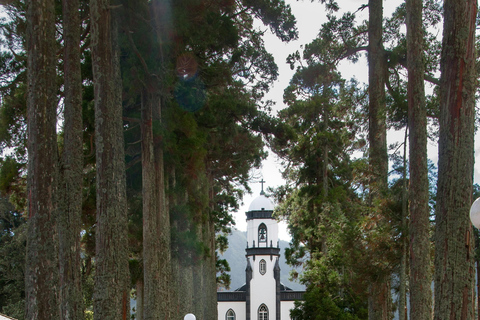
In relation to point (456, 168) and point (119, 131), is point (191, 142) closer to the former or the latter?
point (119, 131)

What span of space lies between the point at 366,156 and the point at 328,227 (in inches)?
291

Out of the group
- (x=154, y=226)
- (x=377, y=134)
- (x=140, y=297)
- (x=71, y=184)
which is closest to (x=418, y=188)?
(x=377, y=134)

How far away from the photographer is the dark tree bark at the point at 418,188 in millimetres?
9750

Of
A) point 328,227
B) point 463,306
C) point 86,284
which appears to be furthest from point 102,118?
point 86,284

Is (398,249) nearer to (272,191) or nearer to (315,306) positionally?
(315,306)

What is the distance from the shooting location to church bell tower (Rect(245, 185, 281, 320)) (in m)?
51.9

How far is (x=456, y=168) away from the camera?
682 cm

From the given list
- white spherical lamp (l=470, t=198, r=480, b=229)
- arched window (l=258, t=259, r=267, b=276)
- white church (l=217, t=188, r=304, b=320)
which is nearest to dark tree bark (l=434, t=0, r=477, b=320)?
white spherical lamp (l=470, t=198, r=480, b=229)

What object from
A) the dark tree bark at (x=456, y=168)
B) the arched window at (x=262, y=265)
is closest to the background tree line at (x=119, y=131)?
the dark tree bark at (x=456, y=168)

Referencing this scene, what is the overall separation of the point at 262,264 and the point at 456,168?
4787 cm

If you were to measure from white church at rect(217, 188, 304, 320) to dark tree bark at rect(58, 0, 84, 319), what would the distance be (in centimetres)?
4254

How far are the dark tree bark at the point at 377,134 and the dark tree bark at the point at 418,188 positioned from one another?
9.19 feet

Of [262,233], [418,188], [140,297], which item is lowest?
[140,297]

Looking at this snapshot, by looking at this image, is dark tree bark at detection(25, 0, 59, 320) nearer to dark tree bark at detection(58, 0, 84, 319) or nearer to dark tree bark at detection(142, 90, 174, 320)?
dark tree bark at detection(58, 0, 84, 319)
